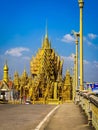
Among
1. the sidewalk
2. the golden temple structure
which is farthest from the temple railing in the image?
the golden temple structure

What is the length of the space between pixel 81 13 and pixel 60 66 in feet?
259

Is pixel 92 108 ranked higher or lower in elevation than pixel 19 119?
higher

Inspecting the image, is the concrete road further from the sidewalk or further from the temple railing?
the temple railing

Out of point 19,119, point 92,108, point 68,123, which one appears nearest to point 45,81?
point 19,119

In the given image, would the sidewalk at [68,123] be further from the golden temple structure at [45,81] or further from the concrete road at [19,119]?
the golden temple structure at [45,81]

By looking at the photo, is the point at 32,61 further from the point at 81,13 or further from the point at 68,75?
the point at 81,13

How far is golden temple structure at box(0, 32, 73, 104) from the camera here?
96.3m

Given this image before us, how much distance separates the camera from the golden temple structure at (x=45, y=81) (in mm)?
96312

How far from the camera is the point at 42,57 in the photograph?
103500 mm

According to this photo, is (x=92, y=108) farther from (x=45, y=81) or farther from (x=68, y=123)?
(x=45, y=81)

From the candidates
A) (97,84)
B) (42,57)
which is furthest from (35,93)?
(97,84)

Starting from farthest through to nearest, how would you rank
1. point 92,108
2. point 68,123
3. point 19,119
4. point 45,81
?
1. point 45,81
2. point 19,119
3. point 68,123
4. point 92,108

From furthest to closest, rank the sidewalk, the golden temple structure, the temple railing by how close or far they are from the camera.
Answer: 1. the golden temple structure
2. the sidewalk
3. the temple railing

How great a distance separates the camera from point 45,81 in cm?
9894
